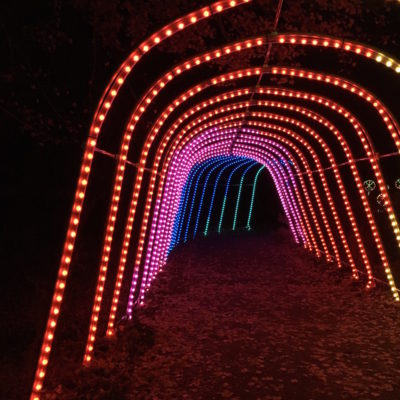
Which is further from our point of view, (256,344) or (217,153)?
(217,153)

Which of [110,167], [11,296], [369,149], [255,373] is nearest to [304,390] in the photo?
[255,373]

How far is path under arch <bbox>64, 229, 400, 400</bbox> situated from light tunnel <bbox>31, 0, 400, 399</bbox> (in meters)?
0.51

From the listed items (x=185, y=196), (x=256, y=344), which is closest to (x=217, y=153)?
(x=185, y=196)

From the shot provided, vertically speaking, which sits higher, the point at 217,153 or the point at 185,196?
the point at 217,153

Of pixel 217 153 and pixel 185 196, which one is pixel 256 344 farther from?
pixel 185 196

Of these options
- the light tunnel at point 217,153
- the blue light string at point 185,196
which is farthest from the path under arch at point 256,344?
the blue light string at point 185,196

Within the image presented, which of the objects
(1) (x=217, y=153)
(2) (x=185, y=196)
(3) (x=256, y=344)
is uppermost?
(1) (x=217, y=153)

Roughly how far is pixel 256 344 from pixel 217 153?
12136 millimetres

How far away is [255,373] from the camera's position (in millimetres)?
5535

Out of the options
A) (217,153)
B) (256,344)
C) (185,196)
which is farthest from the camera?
(185,196)

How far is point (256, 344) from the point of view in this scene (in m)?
6.57

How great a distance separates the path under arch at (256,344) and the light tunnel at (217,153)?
51 centimetres

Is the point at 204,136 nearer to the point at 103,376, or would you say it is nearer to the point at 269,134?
the point at 269,134

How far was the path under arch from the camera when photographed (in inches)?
201
